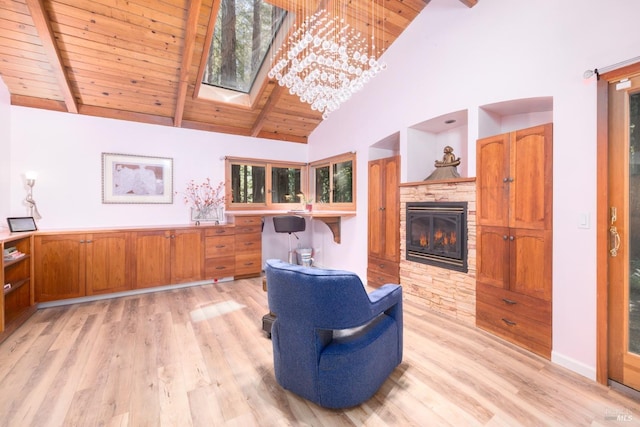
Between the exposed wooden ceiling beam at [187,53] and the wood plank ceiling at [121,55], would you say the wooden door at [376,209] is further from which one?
the exposed wooden ceiling beam at [187,53]

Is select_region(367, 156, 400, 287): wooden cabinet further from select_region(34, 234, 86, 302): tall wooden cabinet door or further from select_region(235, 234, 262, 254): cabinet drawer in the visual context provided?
select_region(34, 234, 86, 302): tall wooden cabinet door

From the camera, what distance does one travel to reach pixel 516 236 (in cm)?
250

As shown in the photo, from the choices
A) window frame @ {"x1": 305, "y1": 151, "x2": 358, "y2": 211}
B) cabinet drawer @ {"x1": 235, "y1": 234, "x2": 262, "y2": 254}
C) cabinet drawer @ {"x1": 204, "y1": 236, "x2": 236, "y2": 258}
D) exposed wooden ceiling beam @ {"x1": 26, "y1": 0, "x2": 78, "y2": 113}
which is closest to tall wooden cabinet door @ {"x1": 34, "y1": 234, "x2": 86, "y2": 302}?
cabinet drawer @ {"x1": 204, "y1": 236, "x2": 236, "y2": 258}

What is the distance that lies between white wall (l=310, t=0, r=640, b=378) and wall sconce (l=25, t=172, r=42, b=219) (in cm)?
502

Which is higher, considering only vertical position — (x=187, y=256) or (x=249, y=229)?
(x=249, y=229)

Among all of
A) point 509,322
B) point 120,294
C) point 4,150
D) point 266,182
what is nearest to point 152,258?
point 120,294

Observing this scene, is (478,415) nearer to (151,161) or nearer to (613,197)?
(613,197)

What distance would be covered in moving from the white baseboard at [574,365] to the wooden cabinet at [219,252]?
4.16 metres

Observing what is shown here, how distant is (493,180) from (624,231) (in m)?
1.01

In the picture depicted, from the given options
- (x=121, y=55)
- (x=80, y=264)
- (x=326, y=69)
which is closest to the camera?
(x=326, y=69)

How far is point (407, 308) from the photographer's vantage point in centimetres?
338

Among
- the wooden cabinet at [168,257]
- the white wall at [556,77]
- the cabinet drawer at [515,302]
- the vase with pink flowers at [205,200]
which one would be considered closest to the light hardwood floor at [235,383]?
the cabinet drawer at [515,302]

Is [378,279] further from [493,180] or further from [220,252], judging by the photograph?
[220,252]

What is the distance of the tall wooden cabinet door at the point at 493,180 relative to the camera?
258cm
